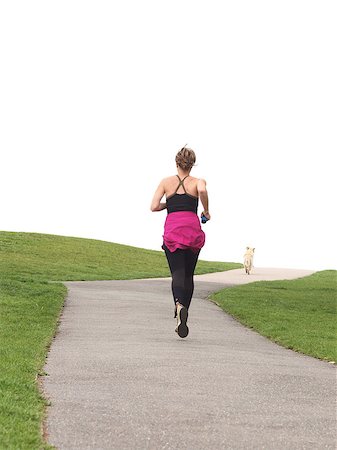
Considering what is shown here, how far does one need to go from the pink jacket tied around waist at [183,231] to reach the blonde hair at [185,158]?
2.62 feet

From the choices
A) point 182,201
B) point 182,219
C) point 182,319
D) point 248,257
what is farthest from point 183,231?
point 248,257

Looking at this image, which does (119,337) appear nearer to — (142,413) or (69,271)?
(142,413)

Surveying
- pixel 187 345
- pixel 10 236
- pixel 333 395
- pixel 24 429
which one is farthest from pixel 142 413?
pixel 10 236

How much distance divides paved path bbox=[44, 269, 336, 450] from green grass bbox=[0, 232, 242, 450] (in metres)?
0.28

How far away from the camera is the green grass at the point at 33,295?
7609 mm

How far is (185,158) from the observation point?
13281 mm

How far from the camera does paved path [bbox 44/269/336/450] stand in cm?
698

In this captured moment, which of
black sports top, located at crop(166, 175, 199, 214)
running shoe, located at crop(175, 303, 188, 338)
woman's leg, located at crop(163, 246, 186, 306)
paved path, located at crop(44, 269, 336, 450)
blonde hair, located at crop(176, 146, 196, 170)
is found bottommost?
paved path, located at crop(44, 269, 336, 450)

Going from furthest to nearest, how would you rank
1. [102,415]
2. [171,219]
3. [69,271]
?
[69,271] < [171,219] < [102,415]

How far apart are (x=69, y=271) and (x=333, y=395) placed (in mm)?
32358

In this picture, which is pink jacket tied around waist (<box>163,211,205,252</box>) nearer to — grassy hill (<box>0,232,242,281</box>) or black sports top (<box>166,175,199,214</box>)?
black sports top (<box>166,175,199,214</box>)

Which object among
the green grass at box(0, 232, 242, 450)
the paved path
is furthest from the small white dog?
the paved path

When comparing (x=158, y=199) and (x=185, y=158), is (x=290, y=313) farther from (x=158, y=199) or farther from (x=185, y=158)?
(x=185, y=158)

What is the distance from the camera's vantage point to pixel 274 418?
790 centimetres
